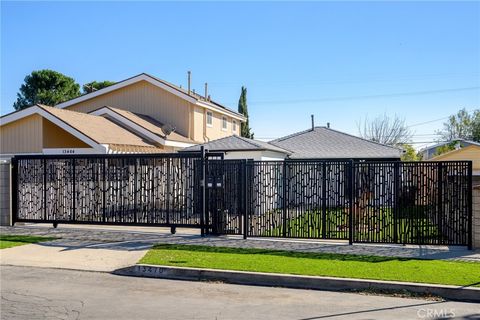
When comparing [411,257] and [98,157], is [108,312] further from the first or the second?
[98,157]

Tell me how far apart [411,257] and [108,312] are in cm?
660

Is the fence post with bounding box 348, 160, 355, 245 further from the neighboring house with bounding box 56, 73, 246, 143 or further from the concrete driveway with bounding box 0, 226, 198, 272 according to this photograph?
the neighboring house with bounding box 56, 73, 246, 143

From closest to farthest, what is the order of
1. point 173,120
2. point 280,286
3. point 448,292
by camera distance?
1. point 448,292
2. point 280,286
3. point 173,120

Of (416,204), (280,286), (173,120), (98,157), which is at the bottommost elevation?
(280,286)

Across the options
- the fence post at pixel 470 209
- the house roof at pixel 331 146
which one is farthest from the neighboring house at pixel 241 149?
the fence post at pixel 470 209

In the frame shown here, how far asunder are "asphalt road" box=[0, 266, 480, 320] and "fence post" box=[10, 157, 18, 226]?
23.5ft

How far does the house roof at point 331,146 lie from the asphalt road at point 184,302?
17.9 meters

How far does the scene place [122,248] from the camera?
12.1 metres

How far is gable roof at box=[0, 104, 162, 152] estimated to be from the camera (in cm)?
2038

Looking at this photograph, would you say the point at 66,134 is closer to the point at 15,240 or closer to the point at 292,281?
the point at 15,240

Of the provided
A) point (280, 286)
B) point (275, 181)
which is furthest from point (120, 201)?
point (280, 286)

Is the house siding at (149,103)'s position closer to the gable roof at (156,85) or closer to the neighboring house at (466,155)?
the gable roof at (156,85)

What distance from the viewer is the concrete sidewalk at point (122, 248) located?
10812 millimetres

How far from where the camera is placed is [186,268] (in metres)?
9.69
